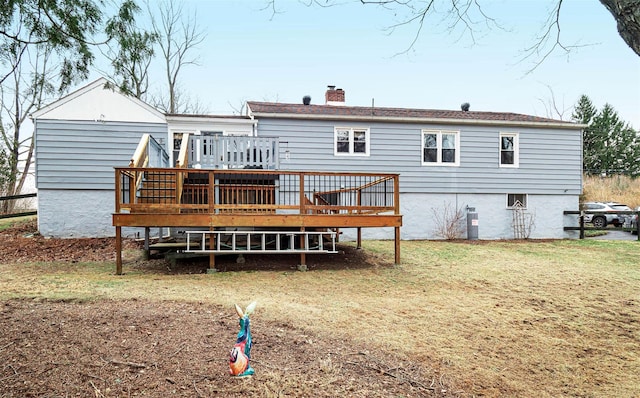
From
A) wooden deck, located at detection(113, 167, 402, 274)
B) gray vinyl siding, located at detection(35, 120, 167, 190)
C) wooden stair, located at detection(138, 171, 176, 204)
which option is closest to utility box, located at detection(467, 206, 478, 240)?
wooden deck, located at detection(113, 167, 402, 274)

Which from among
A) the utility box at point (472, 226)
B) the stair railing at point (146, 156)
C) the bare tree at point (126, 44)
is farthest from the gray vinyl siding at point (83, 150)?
the utility box at point (472, 226)

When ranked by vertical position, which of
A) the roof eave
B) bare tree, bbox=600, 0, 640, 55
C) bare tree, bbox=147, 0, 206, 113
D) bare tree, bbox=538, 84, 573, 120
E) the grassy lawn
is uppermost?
bare tree, bbox=147, 0, 206, 113

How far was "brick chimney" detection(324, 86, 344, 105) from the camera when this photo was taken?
16.3 m

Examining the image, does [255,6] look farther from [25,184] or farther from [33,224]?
[25,184]

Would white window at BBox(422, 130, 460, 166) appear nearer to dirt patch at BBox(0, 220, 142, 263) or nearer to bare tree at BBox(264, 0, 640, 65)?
bare tree at BBox(264, 0, 640, 65)

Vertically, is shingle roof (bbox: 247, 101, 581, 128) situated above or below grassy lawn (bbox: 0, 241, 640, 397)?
above

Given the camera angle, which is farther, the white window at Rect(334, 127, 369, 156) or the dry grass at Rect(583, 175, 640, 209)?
the dry grass at Rect(583, 175, 640, 209)

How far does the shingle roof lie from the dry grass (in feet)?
43.3

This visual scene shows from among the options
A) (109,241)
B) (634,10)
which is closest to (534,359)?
(634,10)

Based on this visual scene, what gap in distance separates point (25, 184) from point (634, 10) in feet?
74.6

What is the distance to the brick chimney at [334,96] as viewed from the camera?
16328 millimetres

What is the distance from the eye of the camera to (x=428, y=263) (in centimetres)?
920

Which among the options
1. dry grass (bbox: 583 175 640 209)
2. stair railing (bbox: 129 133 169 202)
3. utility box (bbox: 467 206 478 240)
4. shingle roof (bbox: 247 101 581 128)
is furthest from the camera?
dry grass (bbox: 583 175 640 209)

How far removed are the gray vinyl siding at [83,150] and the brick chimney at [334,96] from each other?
6.59 m
